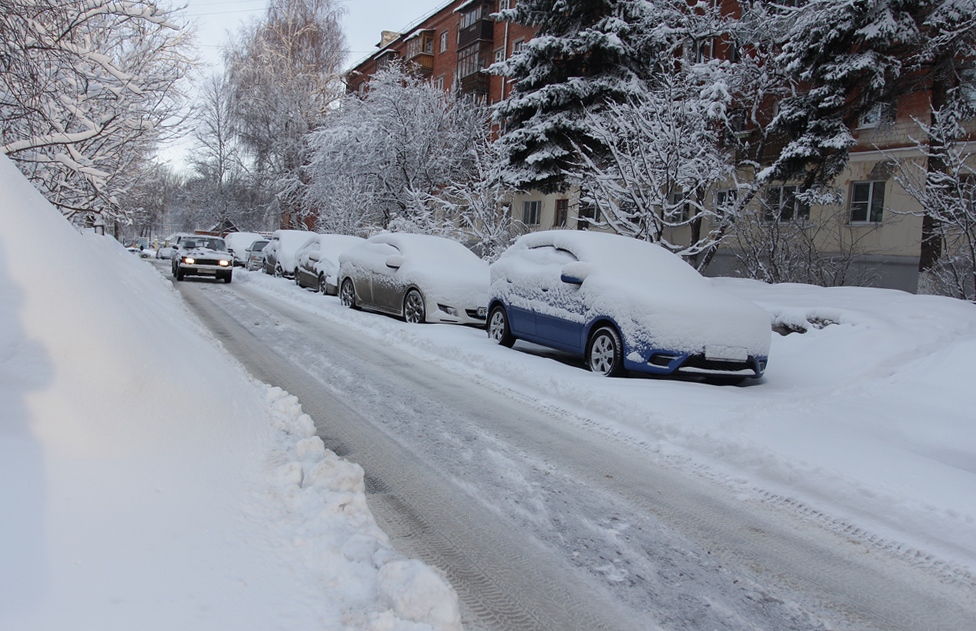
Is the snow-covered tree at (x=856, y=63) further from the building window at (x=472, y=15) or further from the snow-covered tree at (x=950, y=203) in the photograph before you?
the building window at (x=472, y=15)

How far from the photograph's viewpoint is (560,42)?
1909cm

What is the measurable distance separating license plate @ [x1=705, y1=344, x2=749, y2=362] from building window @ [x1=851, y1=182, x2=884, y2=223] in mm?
15459

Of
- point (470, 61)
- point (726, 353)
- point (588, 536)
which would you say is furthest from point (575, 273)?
point (470, 61)

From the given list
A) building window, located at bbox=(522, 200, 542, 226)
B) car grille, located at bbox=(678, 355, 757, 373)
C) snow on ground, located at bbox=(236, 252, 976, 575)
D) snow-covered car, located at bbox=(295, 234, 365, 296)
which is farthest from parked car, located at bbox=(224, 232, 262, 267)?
car grille, located at bbox=(678, 355, 757, 373)

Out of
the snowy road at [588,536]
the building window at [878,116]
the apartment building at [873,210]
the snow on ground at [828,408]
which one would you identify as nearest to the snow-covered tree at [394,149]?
the apartment building at [873,210]

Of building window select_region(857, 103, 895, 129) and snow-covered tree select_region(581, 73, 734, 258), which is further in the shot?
building window select_region(857, 103, 895, 129)

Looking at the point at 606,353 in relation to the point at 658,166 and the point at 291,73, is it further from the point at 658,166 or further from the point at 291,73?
the point at 291,73

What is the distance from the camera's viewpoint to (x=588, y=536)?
11.7 ft

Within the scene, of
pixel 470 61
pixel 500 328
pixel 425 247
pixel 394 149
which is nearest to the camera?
pixel 500 328

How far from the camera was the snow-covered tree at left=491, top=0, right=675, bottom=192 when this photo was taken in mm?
18719

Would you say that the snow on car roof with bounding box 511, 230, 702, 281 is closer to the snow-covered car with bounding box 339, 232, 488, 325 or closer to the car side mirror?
the car side mirror

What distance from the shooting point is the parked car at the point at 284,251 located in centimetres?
2155

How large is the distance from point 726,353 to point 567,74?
14.8 metres

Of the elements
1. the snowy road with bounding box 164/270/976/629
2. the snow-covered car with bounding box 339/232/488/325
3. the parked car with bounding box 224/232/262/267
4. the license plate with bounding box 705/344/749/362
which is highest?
the parked car with bounding box 224/232/262/267
